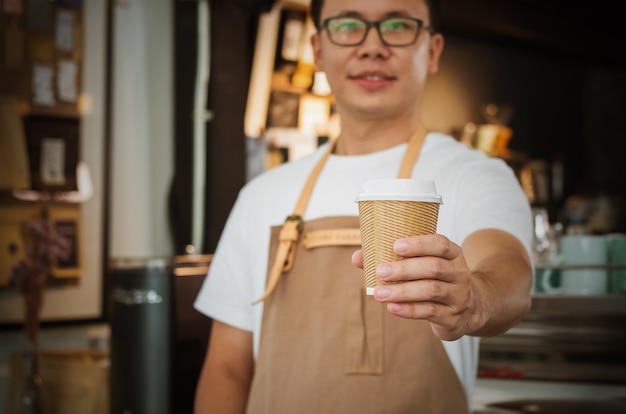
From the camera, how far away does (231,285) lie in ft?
6.16

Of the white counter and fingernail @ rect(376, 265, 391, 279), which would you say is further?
the white counter

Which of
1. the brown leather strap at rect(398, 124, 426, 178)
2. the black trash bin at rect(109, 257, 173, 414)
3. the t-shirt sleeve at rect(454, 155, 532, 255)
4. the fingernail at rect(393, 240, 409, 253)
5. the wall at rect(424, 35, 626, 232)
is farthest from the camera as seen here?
the wall at rect(424, 35, 626, 232)

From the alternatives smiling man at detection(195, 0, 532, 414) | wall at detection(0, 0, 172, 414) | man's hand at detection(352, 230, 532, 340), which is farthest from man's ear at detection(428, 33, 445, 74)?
wall at detection(0, 0, 172, 414)

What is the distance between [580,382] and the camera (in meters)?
2.19

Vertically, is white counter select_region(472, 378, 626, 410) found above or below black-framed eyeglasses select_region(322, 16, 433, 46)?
below

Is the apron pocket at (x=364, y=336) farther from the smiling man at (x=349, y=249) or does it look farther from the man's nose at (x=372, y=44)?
the man's nose at (x=372, y=44)

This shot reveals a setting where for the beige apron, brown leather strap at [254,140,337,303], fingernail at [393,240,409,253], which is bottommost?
the beige apron

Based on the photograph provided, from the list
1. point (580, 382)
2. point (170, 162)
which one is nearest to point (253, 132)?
point (170, 162)

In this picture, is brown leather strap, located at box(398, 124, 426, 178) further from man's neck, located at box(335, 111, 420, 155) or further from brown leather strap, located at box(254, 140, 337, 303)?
brown leather strap, located at box(254, 140, 337, 303)

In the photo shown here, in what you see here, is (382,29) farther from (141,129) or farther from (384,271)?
(141,129)

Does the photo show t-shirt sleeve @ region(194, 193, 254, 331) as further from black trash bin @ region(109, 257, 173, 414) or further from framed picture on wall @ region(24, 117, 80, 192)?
framed picture on wall @ region(24, 117, 80, 192)

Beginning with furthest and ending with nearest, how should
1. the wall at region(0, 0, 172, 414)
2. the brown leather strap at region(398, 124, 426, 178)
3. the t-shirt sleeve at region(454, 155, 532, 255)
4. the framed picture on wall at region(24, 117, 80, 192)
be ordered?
1. the wall at region(0, 0, 172, 414)
2. the framed picture on wall at region(24, 117, 80, 192)
3. the brown leather strap at region(398, 124, 426, 178)
4. the t-shirt sleeve at region(454, 155, 532, 255)

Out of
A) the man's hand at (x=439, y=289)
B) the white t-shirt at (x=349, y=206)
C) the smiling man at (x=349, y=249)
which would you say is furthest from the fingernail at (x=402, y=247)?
the white t-shirt at (x=349, y=206)

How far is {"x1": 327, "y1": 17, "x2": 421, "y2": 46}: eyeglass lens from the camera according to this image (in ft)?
5.65
